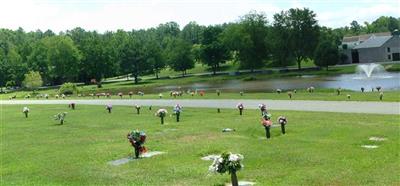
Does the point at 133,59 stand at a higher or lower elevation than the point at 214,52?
lower

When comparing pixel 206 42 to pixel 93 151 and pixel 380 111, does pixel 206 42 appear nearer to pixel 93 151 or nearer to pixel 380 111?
pixel 380 111

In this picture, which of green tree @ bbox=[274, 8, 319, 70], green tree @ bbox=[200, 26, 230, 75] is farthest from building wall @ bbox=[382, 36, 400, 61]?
green tree @ bbox=[200, 26, 230, 75]

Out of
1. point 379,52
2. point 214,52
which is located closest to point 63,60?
point 214,52

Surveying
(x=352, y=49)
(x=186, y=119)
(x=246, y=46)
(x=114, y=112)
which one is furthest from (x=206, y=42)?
(x=186, y=119)

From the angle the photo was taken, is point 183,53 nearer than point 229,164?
No

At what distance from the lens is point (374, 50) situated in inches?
5079

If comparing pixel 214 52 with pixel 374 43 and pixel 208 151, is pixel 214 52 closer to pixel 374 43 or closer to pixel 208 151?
pixel 374 43

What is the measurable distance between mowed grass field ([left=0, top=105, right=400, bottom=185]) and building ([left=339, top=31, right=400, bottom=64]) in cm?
10078

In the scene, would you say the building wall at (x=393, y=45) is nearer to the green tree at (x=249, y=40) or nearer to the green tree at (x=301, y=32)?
the green tree at (x=301, y=32)

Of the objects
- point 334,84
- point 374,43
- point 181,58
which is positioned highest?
point 374,43

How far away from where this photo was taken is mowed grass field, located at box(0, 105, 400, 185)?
16641 millimetres

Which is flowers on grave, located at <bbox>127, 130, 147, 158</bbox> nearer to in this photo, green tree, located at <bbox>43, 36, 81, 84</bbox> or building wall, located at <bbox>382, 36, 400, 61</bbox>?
green tree, located at <bbox>43, 36, 81, 84</bbox>

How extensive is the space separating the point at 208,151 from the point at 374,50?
11647 cm

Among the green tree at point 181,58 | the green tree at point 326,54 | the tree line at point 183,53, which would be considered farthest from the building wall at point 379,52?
the green tree at point 181,58
